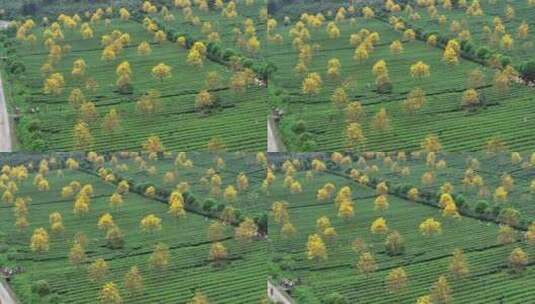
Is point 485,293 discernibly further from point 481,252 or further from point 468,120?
point 468,120

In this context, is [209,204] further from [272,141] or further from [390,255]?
[390,255]

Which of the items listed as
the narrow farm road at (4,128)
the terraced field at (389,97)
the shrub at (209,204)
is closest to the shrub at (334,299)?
the terraced field at (389,97)

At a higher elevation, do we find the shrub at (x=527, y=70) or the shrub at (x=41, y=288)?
the shrub at (x=527, y=70)

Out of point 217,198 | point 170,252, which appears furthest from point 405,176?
point 170,252

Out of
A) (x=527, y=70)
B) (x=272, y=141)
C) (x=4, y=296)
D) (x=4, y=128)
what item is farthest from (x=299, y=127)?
(x=4, y=296)

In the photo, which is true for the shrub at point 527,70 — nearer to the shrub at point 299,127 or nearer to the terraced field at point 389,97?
the terraced field at point 389,97

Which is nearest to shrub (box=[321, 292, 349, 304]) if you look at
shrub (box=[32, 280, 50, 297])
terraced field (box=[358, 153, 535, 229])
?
terraced field (box=[358, 153, 535, 229])
